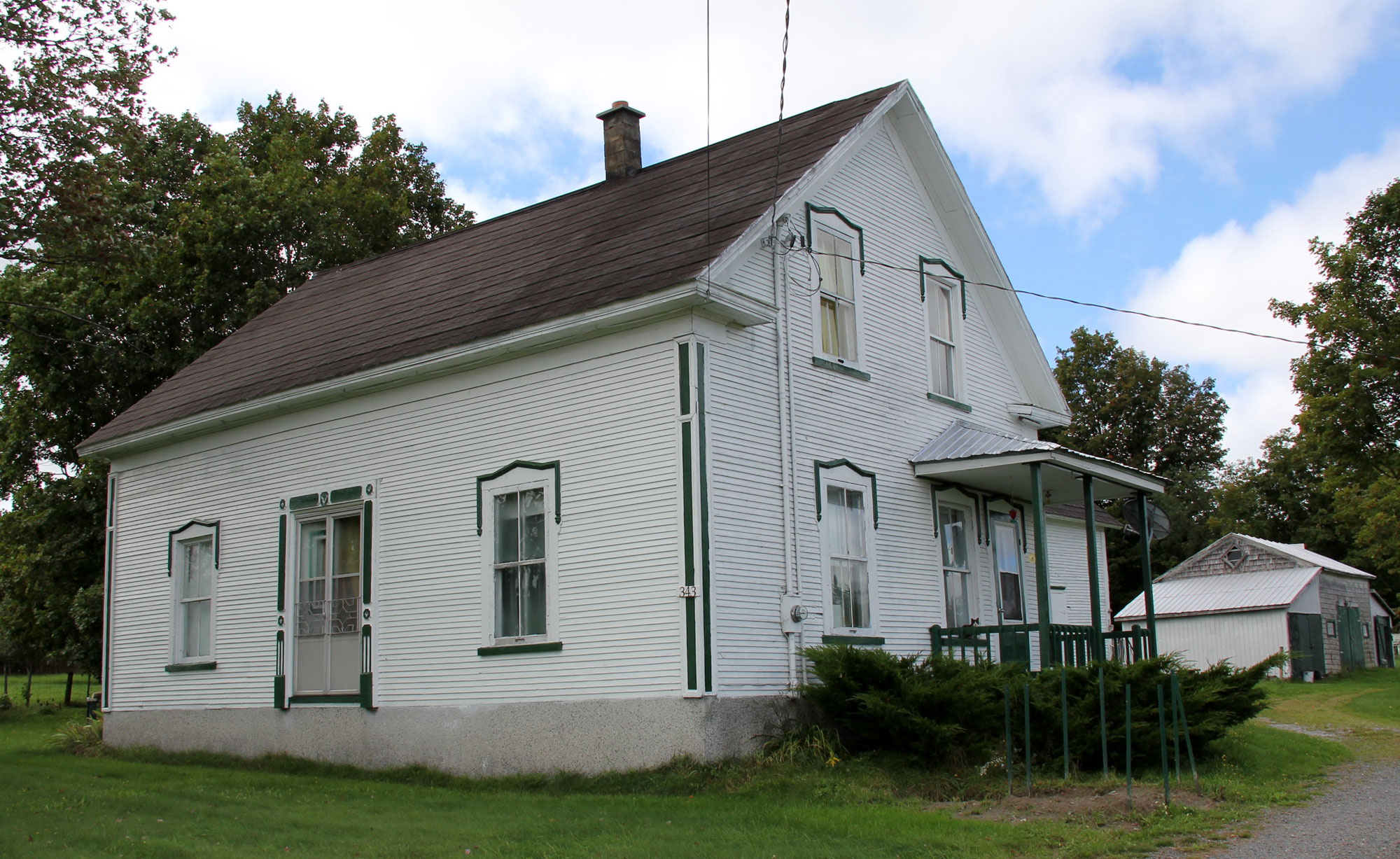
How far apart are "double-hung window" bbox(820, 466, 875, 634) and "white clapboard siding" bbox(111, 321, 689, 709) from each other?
7.44 ft

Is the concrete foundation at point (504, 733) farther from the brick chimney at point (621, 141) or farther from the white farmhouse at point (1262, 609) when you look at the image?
the white farmhouse at point (1262, 609)

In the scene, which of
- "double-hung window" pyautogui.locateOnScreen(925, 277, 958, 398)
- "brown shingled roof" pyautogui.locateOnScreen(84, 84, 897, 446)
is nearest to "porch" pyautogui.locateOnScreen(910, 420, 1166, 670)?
"double-hung window" pyautogui.locateOnScreen(925, 277, 958, 398)

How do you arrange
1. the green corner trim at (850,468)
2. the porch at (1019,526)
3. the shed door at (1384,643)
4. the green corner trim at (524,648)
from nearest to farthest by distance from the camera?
the green corner trim at (524,648) < the green corner trim at (850,468) < the porch at (1019,526) < the shed door at (1384,643)

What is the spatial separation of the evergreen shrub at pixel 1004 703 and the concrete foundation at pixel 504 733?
2.88 feet

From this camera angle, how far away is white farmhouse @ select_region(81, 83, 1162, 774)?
12086mm

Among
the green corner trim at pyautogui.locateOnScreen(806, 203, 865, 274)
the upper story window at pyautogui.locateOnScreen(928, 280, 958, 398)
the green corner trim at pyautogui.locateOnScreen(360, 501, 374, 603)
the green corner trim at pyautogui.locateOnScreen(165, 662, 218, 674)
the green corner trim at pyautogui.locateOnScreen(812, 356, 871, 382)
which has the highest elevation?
the green corner trim at pyautogui.locateOnScreen(806, 203, 865, 274)

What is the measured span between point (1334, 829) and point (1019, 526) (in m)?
8.11

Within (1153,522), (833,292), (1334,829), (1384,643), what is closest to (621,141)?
(833,292)

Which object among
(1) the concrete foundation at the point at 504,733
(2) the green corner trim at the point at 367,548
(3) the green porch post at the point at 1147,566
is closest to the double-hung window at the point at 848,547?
(1) the concrete foundation at the point at 504,733

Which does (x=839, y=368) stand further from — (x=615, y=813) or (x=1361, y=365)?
(x=1361, y=365)

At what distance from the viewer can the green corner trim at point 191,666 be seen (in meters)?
16.3

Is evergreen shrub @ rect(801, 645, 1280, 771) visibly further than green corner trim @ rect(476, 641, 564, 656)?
No

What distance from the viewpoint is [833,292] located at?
568 inches

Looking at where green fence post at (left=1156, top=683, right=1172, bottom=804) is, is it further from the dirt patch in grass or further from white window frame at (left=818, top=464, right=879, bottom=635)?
white window frame at (left=818, top=464, right=879, bottom=635)
